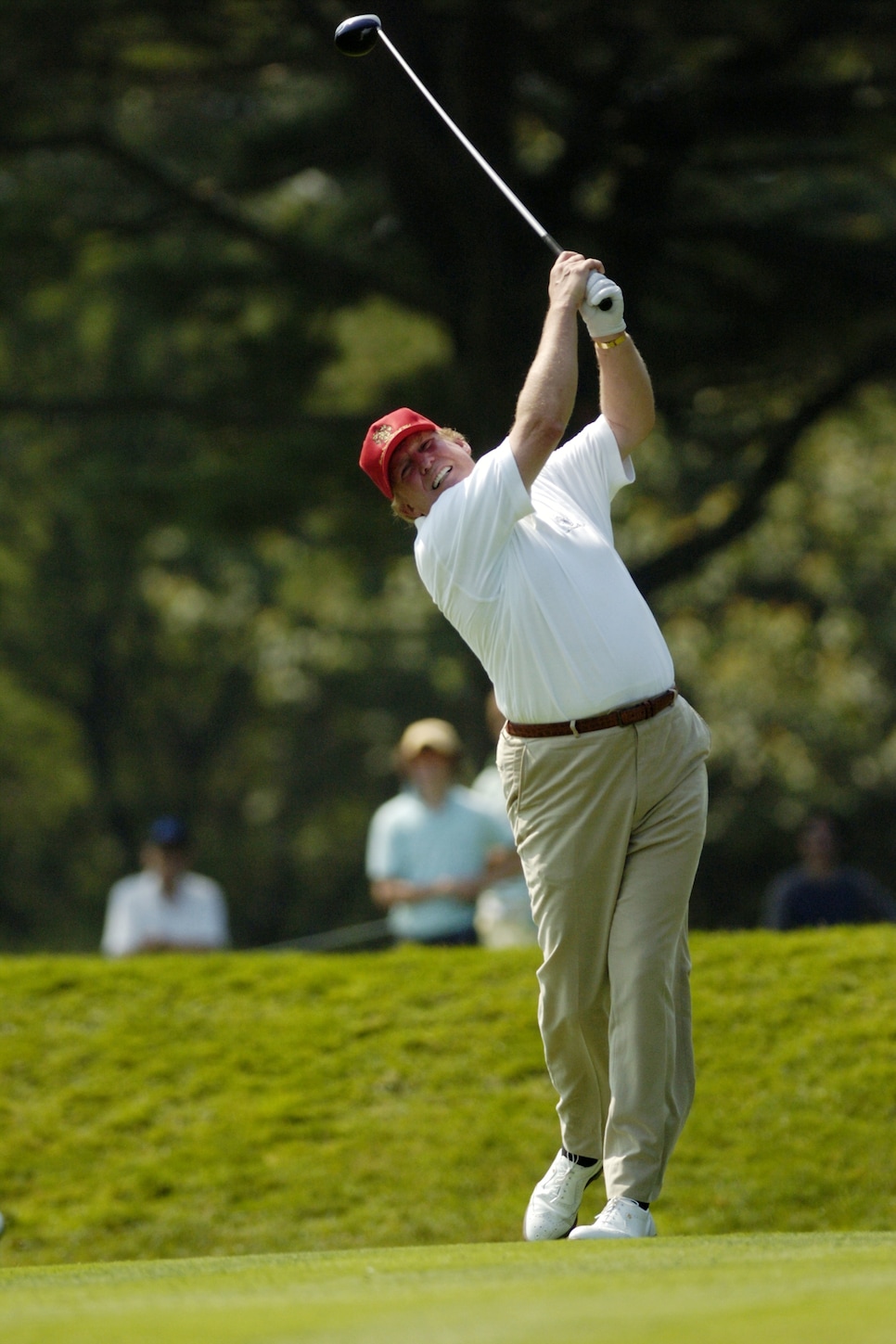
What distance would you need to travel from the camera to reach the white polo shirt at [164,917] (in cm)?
1005

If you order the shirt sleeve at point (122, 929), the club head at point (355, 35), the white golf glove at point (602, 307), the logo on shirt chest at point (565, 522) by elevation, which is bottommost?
the shirt sleeve at point (122, 929)

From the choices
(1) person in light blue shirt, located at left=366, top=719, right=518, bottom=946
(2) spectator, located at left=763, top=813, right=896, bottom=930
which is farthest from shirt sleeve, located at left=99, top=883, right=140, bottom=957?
(2) spectator, located at left=763, top=813, right=896, bottom=930

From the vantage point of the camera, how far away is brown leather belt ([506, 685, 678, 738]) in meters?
4.84

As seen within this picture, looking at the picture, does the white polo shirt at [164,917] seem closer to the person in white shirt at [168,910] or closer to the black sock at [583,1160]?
the person in white shirt at [168,910]

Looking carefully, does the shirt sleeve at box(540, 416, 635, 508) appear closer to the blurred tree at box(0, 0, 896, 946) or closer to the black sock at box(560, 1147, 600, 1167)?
the black sock at box(560, 1147, 600, 1167)

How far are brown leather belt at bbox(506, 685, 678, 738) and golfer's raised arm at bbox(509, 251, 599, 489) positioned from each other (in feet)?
2.10

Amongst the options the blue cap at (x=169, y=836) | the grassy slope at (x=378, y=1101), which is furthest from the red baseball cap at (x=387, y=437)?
the blue cap at (x=169, y=836)

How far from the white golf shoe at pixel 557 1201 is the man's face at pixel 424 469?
74.4 inches

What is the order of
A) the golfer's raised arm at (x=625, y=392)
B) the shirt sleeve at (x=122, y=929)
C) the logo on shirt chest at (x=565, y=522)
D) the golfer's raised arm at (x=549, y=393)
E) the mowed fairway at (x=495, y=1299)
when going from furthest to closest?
the shirt sleeve at (x=122, y=929), the golfer's raised arm at (x=625, y=392), the logo on shirt chest at (x=565, y=522), the golfer's raised arm at (x=549, y=393), the mowed fairway at (x=495, y=1299)

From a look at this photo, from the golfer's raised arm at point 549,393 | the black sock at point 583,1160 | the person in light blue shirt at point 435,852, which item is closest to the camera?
the golfer's raised arm at point 549,393

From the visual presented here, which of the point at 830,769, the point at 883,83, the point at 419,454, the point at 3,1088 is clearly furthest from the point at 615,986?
the point at 830,769

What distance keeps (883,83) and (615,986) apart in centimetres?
884

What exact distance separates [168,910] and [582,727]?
227 inches

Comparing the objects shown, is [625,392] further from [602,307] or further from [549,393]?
[549,393]
